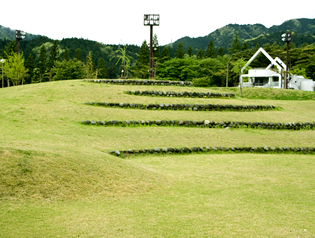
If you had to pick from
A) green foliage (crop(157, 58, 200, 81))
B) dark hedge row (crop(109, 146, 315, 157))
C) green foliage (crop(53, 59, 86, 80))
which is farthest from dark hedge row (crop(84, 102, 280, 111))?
green foliage (crop(53, 59, 86, 80))

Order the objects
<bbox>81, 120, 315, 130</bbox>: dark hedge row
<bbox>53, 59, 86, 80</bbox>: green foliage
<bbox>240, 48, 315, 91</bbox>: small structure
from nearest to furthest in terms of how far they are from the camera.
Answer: <bbox>81, 120, 315, 130</bbox>: dark hedge row, <bbox>240, 48, 315, 91</bbox>: small structure, <bbox>53, 59, 86, 80</bbox>: green foliage

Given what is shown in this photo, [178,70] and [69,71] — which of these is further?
[178,70]

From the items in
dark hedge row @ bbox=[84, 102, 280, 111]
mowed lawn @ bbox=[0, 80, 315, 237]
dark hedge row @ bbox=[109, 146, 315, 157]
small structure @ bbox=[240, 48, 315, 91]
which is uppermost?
small structure @ bbox=[240, 48, 315, 91]

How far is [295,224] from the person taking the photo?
18.1 feet

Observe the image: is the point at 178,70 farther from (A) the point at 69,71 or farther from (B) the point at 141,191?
(B) the point at 141,191

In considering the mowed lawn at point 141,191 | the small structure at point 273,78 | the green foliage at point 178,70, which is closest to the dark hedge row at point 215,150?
the mowed lawn at point 141,191

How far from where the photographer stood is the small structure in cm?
5241

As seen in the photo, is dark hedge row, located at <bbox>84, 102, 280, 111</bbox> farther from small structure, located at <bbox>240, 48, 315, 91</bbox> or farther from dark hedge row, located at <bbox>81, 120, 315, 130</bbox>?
small structure, located at <bbox>240, 48, 315, 91</bbox>

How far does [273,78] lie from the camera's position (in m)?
61.6

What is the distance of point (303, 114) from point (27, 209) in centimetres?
2319

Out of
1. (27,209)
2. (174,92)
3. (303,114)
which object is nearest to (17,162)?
(27,209)

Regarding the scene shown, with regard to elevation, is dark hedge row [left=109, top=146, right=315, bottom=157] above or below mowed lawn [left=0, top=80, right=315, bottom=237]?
below

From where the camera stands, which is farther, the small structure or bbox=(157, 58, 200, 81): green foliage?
bbox=(157, 58, 200, 81): green foliage

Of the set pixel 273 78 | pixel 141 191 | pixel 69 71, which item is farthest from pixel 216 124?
pixel 273 78
